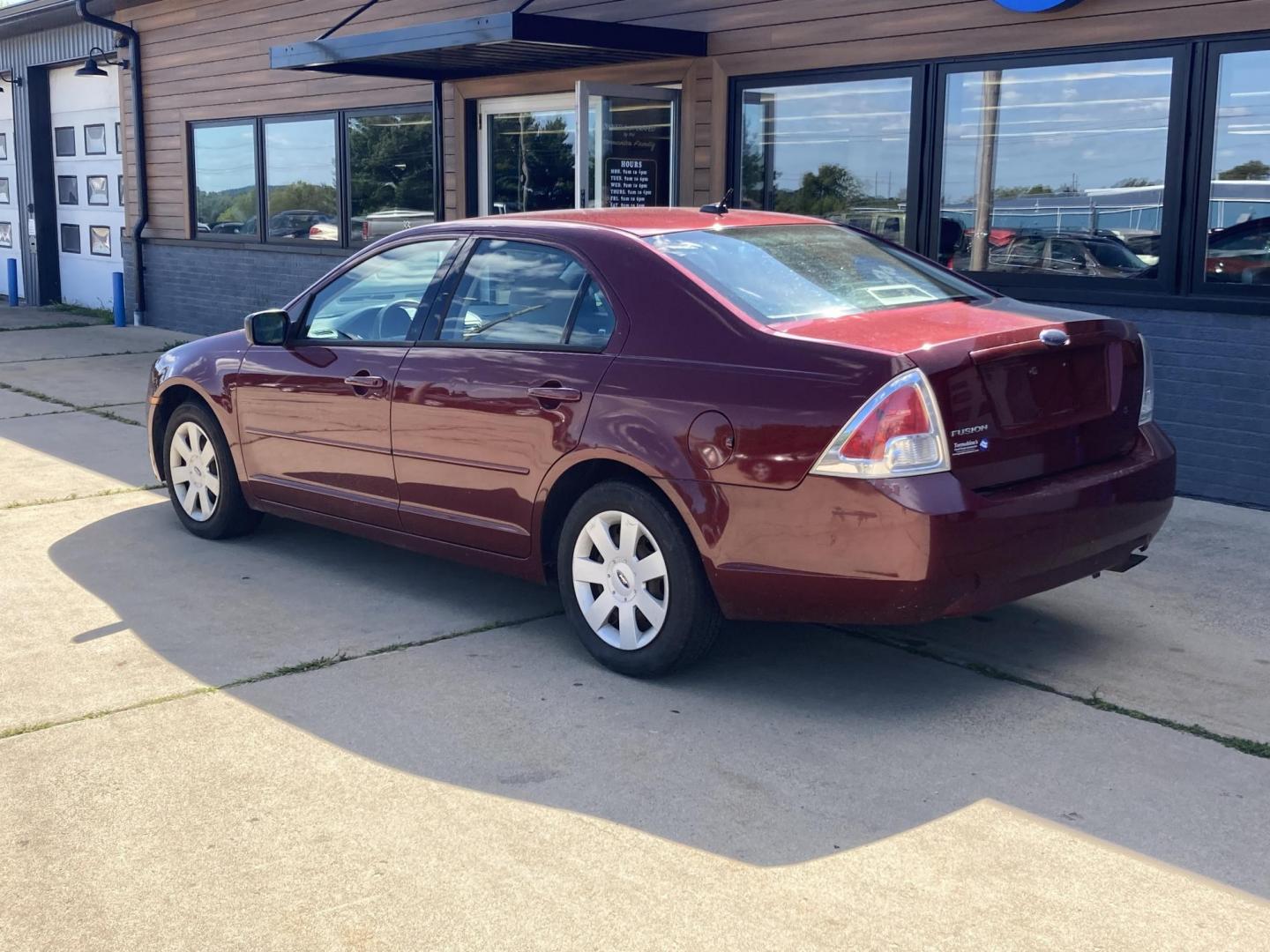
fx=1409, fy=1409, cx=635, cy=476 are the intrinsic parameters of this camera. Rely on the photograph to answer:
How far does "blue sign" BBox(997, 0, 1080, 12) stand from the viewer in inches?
313

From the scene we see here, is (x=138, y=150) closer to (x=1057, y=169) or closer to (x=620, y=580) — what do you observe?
(x=1057, y=169)

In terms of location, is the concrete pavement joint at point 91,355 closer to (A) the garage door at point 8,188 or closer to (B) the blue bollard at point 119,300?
(B) the blue bollard at point 119,300

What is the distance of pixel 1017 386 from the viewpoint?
441cm

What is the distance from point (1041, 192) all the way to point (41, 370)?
9411mm

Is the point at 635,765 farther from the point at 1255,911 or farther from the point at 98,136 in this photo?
the point at 98,136

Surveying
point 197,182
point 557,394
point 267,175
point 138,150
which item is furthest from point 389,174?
point 557,394

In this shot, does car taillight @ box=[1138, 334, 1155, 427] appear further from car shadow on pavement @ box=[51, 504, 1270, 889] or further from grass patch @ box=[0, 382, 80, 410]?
grass patch @ box=[0, 382, 80, 410]

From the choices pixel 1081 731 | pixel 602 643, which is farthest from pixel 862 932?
pixel 602 643

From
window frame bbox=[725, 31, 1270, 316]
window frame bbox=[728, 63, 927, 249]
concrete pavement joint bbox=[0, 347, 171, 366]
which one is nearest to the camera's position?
window frame bbox=[725, 31, 1270, 316]

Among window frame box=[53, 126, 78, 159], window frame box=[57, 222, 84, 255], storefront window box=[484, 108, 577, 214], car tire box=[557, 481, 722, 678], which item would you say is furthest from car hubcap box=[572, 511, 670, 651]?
window frame box=[53, 126, 78, 159]

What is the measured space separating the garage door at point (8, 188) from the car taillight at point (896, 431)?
19.6 metres

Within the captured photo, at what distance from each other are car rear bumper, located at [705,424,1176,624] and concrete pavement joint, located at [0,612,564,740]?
125 centimetres

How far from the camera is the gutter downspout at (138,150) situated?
671 inches

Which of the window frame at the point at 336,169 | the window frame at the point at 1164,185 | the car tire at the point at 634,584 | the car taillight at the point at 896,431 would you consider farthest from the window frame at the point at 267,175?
the car taillight at the point at 896,431
